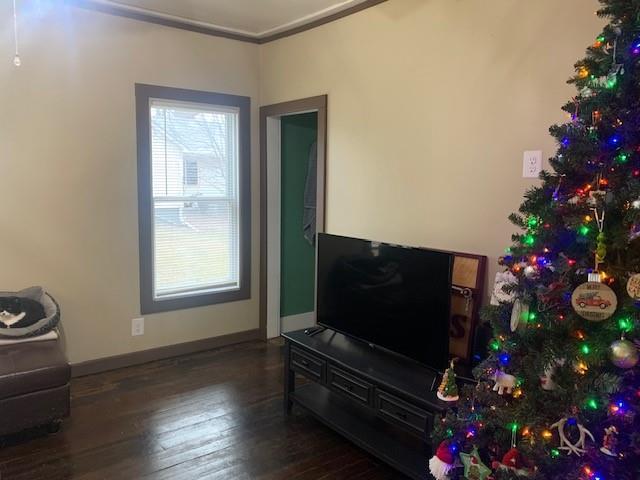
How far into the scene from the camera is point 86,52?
360cm

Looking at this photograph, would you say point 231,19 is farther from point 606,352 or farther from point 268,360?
point 606,352

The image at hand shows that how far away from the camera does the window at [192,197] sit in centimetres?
396

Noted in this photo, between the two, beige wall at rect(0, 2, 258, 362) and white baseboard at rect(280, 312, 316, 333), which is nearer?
beige wall at rect(0, 2, 258, 362)

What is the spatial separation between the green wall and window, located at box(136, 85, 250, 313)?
373mm

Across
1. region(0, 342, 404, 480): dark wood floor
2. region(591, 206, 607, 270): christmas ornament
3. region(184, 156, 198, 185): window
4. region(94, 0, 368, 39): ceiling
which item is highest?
region(94, 0, 368, 39): ceiling

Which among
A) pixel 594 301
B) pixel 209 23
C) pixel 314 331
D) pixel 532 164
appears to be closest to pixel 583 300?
pixel 594 301

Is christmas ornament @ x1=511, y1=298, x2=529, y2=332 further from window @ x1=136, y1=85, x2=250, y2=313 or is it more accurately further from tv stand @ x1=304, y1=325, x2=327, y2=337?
window @ x1=136, y1=85, x2=250, y2=313

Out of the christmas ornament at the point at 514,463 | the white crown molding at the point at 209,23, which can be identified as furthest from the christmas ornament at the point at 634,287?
the white crown molding at the point at 209,23

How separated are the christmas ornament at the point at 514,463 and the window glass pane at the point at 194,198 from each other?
3.01 meters

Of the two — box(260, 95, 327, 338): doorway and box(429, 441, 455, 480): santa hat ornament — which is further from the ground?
box(260, 95, 327, 338): doorway

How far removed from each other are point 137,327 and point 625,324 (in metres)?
3.44

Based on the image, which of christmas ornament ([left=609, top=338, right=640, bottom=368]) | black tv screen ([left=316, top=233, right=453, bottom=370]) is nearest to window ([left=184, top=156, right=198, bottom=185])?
black tv screen ([left=316, top=233, right=453, bottom=370])

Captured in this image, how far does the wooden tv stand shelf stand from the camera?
246 centimetres

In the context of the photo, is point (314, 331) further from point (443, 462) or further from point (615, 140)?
point (615, 140)
